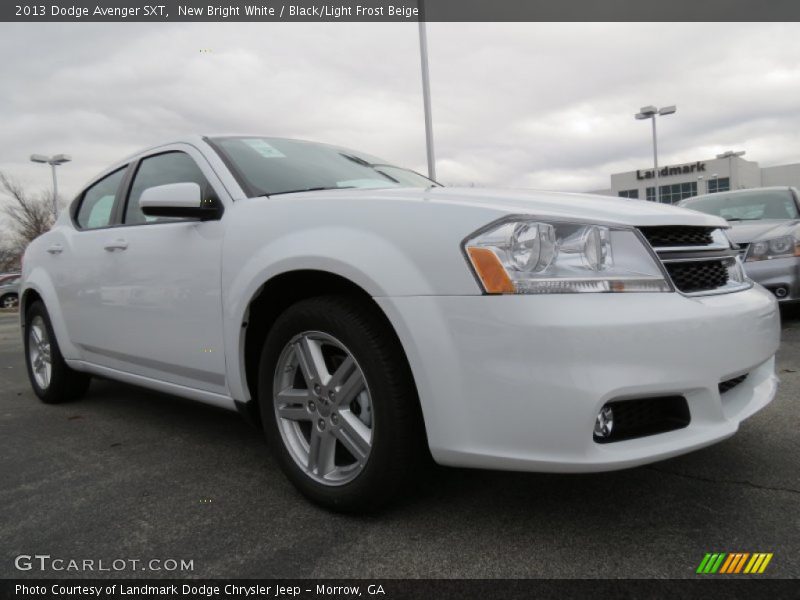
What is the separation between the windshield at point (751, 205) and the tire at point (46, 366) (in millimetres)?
5817

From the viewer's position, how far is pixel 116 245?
3092 mm

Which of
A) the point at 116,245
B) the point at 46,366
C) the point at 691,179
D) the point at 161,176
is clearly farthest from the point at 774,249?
the point at 691,179

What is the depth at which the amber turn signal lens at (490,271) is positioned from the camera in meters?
1.71

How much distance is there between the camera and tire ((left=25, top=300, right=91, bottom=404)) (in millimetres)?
3941

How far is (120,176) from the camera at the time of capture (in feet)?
11.7

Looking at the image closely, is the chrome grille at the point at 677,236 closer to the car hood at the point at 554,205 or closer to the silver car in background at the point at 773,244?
the car hood at the point at 554,205

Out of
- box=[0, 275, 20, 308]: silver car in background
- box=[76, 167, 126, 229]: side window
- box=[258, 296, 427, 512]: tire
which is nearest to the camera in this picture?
box=[258, 296, 427, 512]: tire

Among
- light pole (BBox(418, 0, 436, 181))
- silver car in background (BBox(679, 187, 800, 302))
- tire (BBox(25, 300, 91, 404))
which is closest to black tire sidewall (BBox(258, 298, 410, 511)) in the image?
tire (BBox(25, 300, 91, 404))

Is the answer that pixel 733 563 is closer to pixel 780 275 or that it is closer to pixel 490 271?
pixel 490 271

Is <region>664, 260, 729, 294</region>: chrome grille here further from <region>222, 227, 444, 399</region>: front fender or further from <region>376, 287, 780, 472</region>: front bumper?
<region>222, 227, 444, 399</region>: front fender

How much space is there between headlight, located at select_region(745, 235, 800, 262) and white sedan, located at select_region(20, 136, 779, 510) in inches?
147
